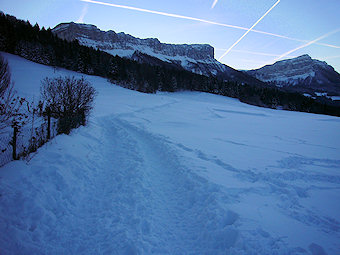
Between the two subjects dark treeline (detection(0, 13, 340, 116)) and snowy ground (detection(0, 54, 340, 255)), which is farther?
dark treeline (detection(0, 13, 340, 116))

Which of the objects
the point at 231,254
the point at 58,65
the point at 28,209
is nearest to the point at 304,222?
the point at 231,254

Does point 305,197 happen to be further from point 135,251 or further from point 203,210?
point 135,251

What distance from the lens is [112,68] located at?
50.8m

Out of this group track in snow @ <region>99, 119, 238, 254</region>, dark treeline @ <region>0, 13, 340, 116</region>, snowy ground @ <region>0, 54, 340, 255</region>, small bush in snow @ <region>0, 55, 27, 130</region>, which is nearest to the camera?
snowy ground @ <region>0, 54, 340, 255</region>

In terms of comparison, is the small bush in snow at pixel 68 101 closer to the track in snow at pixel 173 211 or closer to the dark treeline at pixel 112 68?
the track in snow at pixel 173 211

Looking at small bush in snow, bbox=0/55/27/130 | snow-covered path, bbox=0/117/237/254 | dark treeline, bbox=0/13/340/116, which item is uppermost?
dark treeline, bbox=0/13/340/116

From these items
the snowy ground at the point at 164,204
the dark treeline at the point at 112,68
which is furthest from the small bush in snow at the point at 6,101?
the dark treeline at the point at 112,68

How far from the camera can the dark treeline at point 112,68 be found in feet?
135

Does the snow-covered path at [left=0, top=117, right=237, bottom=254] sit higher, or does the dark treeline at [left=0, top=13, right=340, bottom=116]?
the dark treeline at [left=0, top=13, right=340, bottom=116]

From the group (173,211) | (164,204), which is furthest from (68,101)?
(173,211)

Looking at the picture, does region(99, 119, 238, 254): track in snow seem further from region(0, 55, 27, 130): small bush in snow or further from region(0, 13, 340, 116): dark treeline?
region(0, 13, 340, 116): dark treeline

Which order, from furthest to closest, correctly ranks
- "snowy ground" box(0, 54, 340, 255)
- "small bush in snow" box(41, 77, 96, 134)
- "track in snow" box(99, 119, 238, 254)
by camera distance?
"small bush in snow" box(41, 77, 96, 134)
"track in snow" box(99, 119, 238, 254)
"snowy ground" box(0, 54, 340, 255)

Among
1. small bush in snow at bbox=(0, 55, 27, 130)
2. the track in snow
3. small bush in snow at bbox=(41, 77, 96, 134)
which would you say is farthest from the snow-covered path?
small bush in snow at bbox=(41, 77, 96, 134)

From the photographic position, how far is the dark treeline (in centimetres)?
4116
